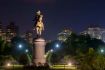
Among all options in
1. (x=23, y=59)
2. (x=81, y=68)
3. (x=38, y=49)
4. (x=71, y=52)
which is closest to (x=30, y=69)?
(x=81, y=68)

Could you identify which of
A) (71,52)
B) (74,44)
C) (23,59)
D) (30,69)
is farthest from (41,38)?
(74,44)

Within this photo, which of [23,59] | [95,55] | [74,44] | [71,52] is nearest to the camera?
[95,55]

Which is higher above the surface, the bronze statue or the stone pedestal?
the bronze statue

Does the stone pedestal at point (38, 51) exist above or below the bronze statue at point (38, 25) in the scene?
below

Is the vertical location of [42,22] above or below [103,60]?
above

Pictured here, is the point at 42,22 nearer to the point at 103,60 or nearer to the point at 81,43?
the point at 103,60

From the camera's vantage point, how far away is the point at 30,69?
162 feet

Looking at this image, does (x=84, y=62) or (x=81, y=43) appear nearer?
(x=84, y=62)

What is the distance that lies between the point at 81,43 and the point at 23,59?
25.8 meters

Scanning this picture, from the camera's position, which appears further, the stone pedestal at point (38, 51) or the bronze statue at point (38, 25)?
the bronze statue at point (38, 25)

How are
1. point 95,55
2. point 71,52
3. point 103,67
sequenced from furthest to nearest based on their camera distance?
point 71,52, point 95,55, point 103,67

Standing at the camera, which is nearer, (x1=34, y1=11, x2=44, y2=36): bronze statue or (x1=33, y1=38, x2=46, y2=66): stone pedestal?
(x1=33, y1=38, x2=46, y2=66): stone pedestal

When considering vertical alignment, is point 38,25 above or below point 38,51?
above

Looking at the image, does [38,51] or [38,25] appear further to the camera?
[38,25]
